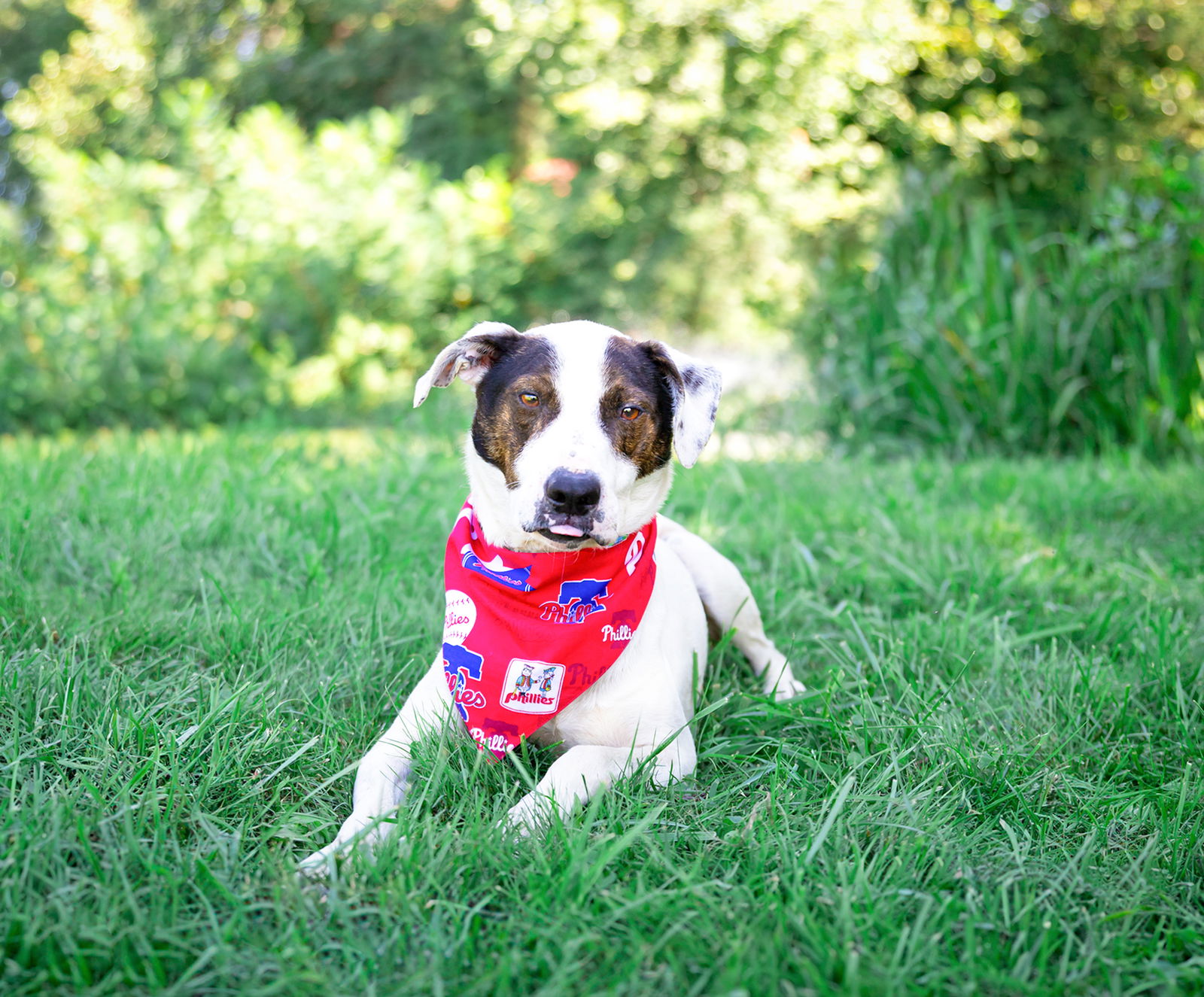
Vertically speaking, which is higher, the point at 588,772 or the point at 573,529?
the point at 573,529

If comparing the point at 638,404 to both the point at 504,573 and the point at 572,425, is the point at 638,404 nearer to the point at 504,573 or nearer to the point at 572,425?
the point at 572,425

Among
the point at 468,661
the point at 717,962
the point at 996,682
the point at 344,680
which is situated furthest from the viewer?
the point at 996,682

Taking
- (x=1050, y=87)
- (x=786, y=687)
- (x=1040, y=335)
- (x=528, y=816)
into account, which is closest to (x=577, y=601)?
(x=528, y=816)

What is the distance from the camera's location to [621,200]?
1192 cm

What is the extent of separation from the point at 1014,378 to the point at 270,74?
11.7m

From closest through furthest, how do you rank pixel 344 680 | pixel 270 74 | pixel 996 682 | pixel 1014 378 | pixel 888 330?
pixel 344 680, pixel 996 682, pixel 1014 378, pixel 888 330, pixel 270 74

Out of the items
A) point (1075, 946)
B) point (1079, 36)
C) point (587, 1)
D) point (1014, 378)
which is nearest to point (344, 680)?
point (1075, 946)

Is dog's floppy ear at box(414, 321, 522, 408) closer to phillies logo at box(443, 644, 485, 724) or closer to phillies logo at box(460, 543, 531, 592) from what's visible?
phillies logo at box(460, 543, 531, 592)

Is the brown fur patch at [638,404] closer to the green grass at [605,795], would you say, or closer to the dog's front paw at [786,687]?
the green grass at [605,795]

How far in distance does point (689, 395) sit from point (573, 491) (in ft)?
1.69

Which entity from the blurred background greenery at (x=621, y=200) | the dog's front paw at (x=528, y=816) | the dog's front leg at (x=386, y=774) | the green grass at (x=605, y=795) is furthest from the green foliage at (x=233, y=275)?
the dog's front paw at (x=528, y=816)

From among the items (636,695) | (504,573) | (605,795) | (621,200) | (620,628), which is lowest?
(605,795)

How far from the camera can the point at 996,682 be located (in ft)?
8.76

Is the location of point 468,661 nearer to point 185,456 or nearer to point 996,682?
point 996,682
